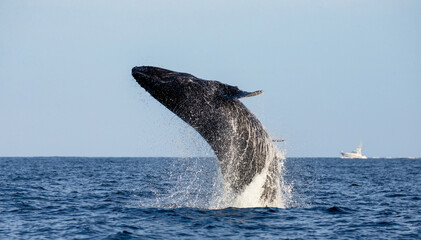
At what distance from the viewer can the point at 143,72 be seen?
13.2 meters

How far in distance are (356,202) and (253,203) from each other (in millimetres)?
6593

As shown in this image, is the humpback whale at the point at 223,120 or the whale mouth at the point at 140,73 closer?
the whale mouth at the point at 140,73

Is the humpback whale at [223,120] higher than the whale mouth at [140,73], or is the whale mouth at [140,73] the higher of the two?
the whale mouth at [140,73]

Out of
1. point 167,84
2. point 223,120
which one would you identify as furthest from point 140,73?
point 223,120

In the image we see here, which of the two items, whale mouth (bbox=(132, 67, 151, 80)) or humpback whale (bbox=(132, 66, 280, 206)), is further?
humpback whale (bbox=(132, 66, 280, 206))

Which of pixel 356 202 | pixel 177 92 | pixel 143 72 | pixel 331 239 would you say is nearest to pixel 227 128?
pixel 177 92

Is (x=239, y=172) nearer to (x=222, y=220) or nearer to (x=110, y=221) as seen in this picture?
(x=222, y=220)

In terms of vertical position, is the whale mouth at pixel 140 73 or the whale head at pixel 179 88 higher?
the whale mouth at pixel 140 73

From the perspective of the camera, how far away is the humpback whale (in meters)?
13.2

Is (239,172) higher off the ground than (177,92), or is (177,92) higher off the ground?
(177,92)

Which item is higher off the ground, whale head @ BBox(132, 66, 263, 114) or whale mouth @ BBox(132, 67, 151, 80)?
whale mouth @ BBox(132, 67, 151, 80)

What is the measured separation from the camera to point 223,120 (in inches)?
534

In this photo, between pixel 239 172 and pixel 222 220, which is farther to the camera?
pixel 239 172

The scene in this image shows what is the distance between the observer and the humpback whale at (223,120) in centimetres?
1320
